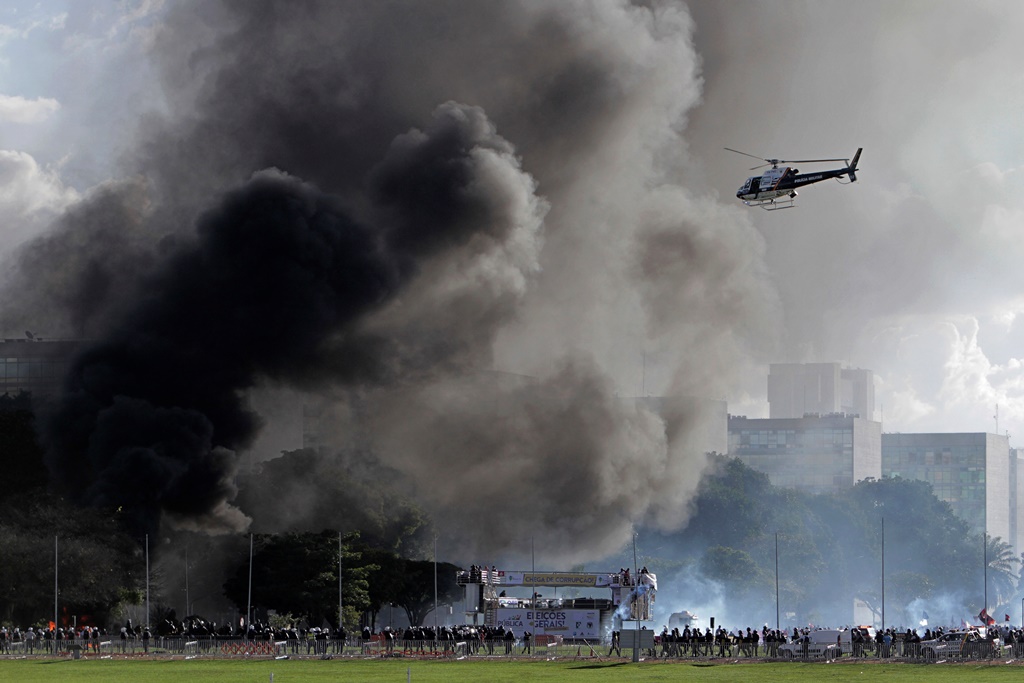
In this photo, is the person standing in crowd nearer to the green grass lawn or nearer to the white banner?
the green grass lawn

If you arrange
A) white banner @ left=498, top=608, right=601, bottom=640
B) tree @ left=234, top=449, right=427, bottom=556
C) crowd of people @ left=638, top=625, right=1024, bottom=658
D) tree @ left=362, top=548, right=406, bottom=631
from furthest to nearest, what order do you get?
1. tree @ left=234, top=449, right=427, bottom=556
2. tree @ left=362, top=548, right=406, bottom=631
3. white banner @ left=498, top=608, right=601, bottom=640
4. crowd of people @ left=638, top=625, right=1024, bottom=658

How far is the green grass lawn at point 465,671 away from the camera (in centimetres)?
5938

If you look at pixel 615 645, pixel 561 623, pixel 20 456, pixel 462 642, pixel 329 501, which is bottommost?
pixel 561 623

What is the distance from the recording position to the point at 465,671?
6438cm

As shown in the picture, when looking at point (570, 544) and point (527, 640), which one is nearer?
point (527, 640)

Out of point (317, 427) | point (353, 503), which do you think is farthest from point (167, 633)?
point (317, 427)

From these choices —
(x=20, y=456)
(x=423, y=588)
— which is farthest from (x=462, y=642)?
(x=20, y=456)

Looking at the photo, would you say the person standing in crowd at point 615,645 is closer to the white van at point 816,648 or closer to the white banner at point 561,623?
the white van at point 816,648

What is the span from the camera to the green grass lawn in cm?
5938

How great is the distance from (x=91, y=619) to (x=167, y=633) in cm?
1495

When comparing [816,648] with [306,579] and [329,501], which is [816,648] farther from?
[329,501]

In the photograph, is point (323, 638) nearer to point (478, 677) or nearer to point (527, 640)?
point (527, 640)

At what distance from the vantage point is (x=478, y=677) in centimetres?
6000

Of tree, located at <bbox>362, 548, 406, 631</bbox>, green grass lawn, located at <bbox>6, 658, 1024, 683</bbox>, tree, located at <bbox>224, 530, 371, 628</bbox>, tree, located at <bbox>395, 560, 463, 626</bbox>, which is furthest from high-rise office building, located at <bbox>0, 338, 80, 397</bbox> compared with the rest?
green grass lawn, located at <bbox>6, 658, 1024, 683</bbox>
